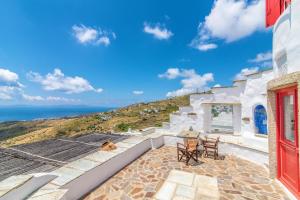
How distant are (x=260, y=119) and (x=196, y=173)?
4.21m

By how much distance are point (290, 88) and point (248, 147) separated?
3342mm

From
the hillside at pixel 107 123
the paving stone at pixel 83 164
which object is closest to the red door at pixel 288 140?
the paving stone at pixel 83 164

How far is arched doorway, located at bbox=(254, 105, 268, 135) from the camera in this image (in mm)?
7406

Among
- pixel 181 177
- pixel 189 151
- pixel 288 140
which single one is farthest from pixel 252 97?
pixel 181 177

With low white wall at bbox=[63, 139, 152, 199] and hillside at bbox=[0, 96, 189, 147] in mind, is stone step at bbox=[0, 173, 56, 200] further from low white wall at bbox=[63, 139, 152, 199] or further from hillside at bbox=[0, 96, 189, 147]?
hillside at bbox=[0, 96, 189, 147]

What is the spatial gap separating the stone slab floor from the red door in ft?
1.36

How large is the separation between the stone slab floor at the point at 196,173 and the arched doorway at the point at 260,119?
1810 millimetres

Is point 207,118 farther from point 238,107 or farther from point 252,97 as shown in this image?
point 252,97

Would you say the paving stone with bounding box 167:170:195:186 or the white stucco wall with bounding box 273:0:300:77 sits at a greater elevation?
the white stucco wall with bounding box 273:0:300:77

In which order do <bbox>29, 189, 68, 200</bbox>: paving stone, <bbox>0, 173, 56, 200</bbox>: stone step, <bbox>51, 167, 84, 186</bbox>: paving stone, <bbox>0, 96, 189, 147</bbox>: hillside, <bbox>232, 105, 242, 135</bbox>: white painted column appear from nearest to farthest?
<bbox>0, 173, 56, 200</bbox>: stone step → <bbox>29, 189, 68, 200</bbox>: paving stone → <bbox>51, 167, 84, 186</bbox>: paving stone → <bbox>232, 105, 242, 135</bbox>: white painted column → <bbox>0, 96, 189, 147</bbox>: hillside

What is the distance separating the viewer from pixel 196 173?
5.73 metres

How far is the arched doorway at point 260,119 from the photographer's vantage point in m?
7.41

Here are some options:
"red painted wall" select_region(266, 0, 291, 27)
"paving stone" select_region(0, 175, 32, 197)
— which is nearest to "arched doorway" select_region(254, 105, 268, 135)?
"red painted wall" select_region(266, 0, 291, 27)

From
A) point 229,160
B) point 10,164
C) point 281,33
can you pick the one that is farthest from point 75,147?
point 281,33
